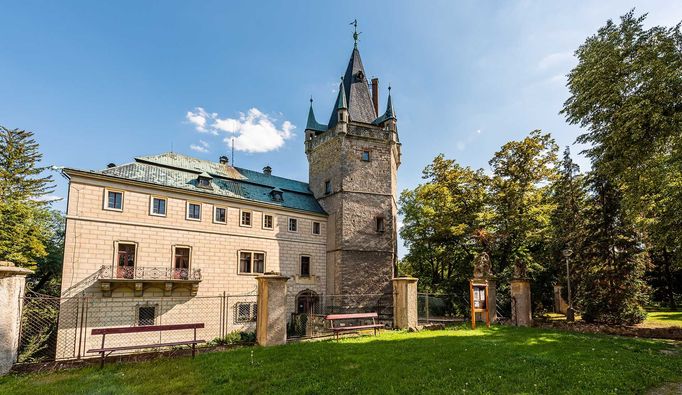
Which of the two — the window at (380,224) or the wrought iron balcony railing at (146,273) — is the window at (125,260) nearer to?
the wrought iron balcony railing at (146,273)

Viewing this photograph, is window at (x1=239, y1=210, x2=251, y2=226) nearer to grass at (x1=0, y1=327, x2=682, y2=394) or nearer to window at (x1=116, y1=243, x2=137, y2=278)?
window at (x1=116, y1=243, x2=137, y2=278)

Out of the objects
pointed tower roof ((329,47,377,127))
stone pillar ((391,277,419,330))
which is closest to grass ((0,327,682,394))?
stone pillar ((391,277,419,330))

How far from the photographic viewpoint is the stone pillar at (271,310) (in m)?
10.0

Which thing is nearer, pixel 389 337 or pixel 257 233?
pixel 389 337

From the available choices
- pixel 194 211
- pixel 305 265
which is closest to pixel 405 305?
pixel 305 265

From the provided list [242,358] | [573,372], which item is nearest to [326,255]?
[242,358]

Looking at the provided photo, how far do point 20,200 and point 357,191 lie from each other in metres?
25.0

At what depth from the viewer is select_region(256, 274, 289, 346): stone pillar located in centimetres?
1002

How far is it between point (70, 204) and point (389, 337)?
56.5ft

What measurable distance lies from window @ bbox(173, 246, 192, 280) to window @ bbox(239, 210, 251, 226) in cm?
384

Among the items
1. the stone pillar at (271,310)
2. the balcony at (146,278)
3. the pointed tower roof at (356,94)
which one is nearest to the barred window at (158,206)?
the balcony at (146,278)

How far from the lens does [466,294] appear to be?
25688 millimetres

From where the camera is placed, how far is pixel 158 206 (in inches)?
838

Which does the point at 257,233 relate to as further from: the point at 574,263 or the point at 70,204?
the point at 574,263
